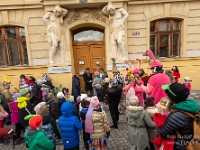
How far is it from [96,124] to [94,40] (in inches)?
245

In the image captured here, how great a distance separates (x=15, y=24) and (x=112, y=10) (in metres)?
4.81

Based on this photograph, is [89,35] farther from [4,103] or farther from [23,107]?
[23,107]

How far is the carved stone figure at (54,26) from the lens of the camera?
6.87 metres


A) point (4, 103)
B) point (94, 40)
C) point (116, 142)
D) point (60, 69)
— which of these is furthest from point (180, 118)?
point (94, 40)

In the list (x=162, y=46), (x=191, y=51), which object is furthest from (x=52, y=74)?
(x=191, y=51)

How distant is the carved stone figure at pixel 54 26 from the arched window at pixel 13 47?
69.6 inches

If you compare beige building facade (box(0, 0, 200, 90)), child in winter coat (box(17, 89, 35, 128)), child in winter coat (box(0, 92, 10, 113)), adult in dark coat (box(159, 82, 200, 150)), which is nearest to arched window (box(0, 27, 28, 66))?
beige building facade (box(0, 0, 200, 90))

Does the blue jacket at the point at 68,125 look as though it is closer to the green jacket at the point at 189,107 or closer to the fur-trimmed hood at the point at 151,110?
the fur-trimmed hood at the point at 151,110

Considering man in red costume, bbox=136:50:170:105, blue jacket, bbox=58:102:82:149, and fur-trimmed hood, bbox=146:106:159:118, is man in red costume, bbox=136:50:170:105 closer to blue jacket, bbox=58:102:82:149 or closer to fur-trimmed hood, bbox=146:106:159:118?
fur-trimmed hood, bbox=146:106:159:118

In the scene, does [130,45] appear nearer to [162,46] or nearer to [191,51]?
[162,46]

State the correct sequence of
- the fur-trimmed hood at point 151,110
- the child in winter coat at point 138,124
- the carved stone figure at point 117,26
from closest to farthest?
the child in winter coat at point 138,124
the fur-trimmed hood at point 151,110
the carved stone figure at point 117,26

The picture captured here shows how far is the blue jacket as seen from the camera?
104 inches

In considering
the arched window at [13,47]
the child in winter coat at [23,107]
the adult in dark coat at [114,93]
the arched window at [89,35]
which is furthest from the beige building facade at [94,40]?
the child in winter coat at [23,107]

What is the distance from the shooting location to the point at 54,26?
6.98 m
